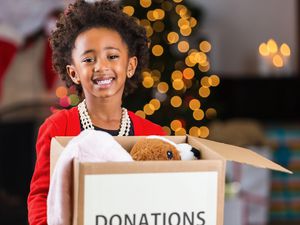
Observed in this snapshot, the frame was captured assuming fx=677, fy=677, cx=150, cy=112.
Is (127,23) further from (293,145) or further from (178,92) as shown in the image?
(293,145)

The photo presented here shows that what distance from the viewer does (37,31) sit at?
348cm

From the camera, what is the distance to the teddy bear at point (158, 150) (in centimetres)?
92

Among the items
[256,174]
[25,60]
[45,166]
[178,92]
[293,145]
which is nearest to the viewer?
[45,166]

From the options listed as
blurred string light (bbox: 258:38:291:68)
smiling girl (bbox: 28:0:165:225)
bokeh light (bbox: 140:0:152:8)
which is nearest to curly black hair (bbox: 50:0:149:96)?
smiling girl (bbox: 28:0:165:225)

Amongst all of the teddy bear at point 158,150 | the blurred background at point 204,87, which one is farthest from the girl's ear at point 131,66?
the blurred background at point 204,87

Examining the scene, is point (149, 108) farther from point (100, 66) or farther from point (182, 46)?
point (100, 66)

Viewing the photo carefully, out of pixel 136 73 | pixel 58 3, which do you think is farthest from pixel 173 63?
pixel 136 73

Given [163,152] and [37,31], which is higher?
[37,31]

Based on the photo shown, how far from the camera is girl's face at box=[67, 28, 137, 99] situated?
95 cm

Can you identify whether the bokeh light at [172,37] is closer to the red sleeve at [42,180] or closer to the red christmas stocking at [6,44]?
the red christmas stocking at [6,44]

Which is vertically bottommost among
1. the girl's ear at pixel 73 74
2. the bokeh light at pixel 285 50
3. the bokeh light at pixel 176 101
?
the girl's ear at pixel 73 74

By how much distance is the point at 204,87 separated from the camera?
3430 mm

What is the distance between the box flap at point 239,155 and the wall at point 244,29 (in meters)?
4.16

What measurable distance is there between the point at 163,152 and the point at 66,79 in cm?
20
